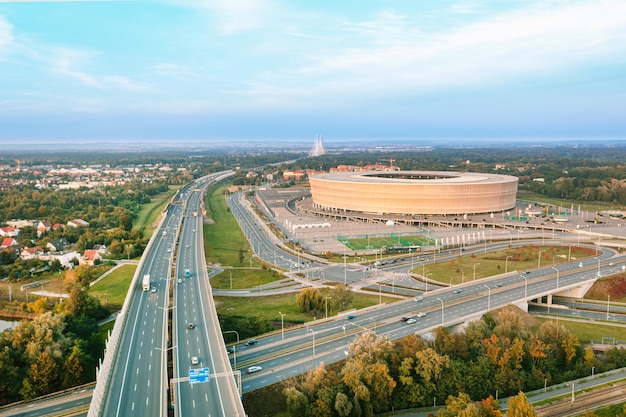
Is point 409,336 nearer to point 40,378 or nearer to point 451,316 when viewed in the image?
point 451,316

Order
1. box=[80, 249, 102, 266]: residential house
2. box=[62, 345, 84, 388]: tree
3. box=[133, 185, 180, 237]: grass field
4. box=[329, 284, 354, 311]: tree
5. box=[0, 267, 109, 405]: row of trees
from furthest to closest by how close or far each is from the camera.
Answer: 1. box=[133, 185, 180, 237]: grass field
2. box=[80, 249, 102, 266]: residential house
3. box=[329, 284, 354, 311]: tree
4. box=[62, 345, 84, 388]: tree
5. box=[0, 267, 109, 405]: row of trees

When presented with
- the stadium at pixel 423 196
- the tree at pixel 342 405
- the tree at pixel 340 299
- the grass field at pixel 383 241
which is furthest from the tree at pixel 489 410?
the stadium at pixel 423 196

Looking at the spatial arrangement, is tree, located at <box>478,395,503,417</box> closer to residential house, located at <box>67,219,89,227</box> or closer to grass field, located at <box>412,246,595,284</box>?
grass field, located at <box>412,246,595,284</box>

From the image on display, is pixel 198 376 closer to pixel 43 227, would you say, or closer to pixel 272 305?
pixel 272 305

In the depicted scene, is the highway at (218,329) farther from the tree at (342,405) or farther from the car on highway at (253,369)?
the tree at (342,405)

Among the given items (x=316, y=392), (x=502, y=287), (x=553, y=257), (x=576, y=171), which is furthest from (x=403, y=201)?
(x=576, y=171)

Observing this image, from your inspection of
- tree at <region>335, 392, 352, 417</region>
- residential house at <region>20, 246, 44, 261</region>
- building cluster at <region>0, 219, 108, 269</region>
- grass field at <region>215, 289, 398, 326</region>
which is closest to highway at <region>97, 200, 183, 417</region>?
grass field at <region>215, 289, 398, 326</region>
